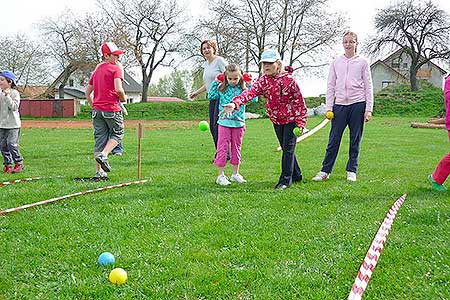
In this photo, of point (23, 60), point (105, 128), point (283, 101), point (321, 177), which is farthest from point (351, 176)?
point (23, 60)

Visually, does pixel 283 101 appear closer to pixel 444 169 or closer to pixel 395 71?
pixel 444 169

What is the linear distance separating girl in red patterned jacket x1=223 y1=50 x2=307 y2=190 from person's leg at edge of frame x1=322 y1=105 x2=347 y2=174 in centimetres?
81

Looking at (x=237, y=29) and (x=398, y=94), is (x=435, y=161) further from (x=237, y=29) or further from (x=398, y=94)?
(x=237, y=29)

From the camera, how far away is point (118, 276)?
2.94m

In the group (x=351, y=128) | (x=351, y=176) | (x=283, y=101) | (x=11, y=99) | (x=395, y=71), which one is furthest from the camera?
(x=395, y=71)

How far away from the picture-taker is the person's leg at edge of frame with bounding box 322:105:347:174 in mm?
6578

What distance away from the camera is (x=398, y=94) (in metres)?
34.3

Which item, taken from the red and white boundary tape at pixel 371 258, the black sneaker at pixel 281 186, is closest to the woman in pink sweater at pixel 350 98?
the black sneaker at pixel 281 186

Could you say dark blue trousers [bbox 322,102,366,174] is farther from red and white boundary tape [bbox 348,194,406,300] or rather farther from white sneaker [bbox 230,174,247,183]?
red and white boundary tape [bbox 348,194,406,300]

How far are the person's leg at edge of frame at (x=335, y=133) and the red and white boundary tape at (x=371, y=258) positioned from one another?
6.68ft

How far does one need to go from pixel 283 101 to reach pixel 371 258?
9.86 ft

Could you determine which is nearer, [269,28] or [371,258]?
→ [371,258]

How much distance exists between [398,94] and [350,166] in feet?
98.8

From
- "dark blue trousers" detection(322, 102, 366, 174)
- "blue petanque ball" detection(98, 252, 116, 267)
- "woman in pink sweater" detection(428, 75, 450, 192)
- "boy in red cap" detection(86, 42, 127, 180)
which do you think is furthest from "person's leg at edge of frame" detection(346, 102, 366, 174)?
"blue petanque ball" detection(98, 252, 116, 267)
